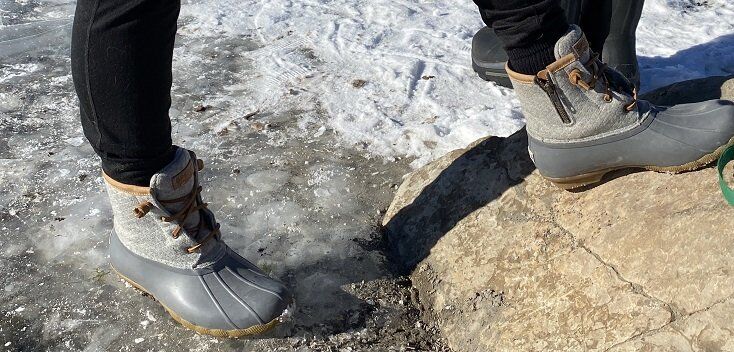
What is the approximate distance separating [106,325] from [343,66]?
1.68 metres

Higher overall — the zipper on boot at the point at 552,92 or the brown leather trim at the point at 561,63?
the brown leather trim at the point at 561,63

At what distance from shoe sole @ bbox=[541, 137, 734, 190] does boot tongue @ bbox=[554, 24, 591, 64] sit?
0.99 ft

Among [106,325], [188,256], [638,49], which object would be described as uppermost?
[188,256]

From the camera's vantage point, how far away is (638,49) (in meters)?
3.29

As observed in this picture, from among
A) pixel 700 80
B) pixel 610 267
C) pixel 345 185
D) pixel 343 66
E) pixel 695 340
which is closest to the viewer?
pixel 695 340

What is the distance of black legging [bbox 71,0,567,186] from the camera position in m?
1.49

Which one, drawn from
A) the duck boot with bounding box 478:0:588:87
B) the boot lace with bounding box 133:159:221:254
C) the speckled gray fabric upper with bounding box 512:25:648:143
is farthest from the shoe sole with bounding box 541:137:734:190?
the duck boot with bounding box 478:0:588:87

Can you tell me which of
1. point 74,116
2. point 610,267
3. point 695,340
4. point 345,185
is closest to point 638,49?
point 345,185

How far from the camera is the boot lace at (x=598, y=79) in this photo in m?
1.70

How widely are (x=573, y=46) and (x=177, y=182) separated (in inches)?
37.4

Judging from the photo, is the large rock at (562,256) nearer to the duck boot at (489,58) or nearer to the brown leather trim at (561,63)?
the brown leather trim at (561,63)

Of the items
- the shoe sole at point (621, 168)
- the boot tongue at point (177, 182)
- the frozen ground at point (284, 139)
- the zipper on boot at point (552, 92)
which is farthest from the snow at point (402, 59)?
the boot tongue at point (177, 182)

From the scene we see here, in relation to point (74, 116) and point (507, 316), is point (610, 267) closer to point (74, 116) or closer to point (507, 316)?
point (507, 316)

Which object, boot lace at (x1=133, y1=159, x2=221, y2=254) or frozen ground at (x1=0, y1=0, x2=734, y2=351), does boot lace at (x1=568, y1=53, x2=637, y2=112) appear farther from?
boot lace at (x1=133, y1=159, x2=221, y2=254)
